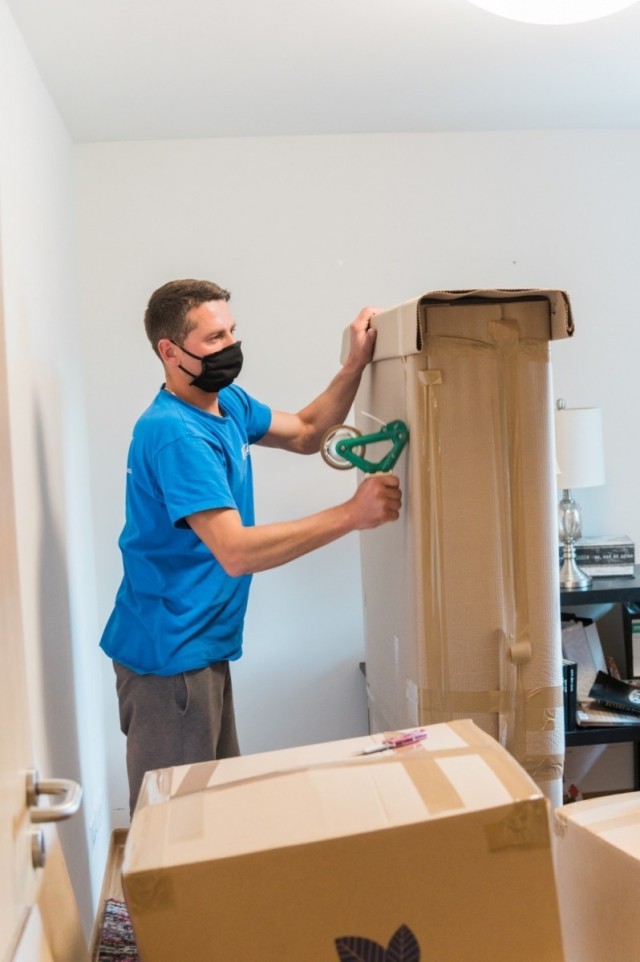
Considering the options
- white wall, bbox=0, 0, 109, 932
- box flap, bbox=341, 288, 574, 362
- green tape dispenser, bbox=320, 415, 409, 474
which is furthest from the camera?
white wall, bbox=0, 0, 109, 932

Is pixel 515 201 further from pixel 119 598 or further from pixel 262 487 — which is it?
pixel 119 598

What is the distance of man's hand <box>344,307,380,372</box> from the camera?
1964 mm

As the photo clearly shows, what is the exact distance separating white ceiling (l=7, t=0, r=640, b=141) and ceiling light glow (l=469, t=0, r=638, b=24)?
1.02ft

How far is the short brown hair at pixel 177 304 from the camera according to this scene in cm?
209

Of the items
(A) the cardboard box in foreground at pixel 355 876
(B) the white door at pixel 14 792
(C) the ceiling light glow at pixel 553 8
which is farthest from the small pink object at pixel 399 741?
(C) the ceiling light glow at pixel 553 8

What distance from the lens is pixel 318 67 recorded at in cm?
243

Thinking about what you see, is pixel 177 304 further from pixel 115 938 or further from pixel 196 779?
pixel 115 938

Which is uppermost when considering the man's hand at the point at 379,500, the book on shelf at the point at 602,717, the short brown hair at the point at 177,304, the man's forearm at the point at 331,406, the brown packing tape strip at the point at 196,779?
the short brown hair at the point at 177,304

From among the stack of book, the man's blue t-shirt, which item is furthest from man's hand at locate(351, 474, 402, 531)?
the stack of book

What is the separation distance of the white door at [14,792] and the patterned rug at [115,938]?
1.28 metres

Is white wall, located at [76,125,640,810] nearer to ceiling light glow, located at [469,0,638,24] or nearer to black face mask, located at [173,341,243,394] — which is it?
black face mask, located at [173,341,243,394]

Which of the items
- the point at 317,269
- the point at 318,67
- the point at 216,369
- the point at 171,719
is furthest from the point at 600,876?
the point at 317,269

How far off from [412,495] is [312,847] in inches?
28.4

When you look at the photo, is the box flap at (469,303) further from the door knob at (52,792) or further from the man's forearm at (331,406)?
the door knob at (52,792)
